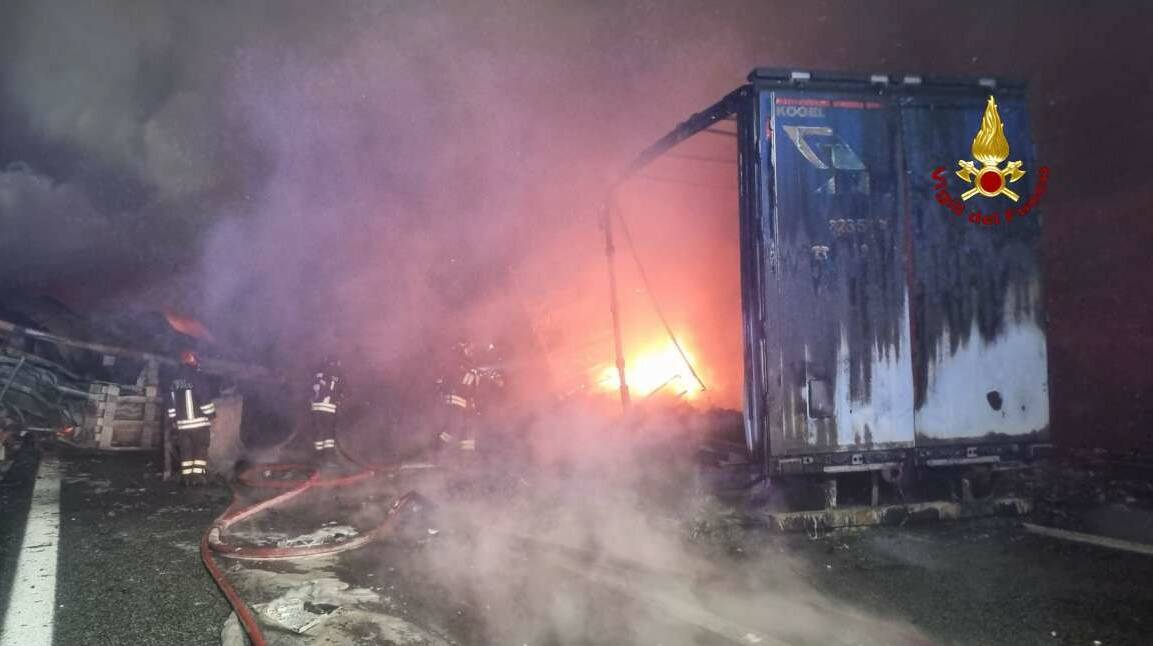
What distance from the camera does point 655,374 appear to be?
9328 mm

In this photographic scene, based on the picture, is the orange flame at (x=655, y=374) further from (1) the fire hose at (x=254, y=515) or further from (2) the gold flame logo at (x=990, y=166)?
(2) the gold flame logo at (x=990, y=166)

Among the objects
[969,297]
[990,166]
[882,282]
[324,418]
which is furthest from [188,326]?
[990,166]

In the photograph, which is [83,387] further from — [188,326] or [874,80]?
[874,80]

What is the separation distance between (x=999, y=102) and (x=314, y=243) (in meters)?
10.5

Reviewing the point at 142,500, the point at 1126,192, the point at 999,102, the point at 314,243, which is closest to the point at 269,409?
the point at 142,500

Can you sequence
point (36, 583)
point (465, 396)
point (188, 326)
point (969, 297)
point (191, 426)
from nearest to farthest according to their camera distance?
point (36, 583) < point (969, 297) < point (191, 426) < point (465, 396) < point (188, 326)

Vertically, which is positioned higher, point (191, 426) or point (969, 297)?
point (969, 297)

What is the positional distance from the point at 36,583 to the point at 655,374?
7030 millimetres

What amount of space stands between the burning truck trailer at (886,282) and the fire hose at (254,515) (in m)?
2.97

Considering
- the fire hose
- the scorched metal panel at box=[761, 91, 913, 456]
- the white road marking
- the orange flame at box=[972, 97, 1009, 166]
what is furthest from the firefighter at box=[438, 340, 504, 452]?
the orange flame at box=[972, 97, 1009, 166]

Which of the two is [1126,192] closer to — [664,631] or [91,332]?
[664,631]

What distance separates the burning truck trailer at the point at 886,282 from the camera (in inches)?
185

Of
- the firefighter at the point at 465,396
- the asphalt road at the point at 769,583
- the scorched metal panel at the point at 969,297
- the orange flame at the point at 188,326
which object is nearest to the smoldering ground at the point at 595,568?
the asphalt road at the point at 769,583

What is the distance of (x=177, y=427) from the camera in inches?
249
